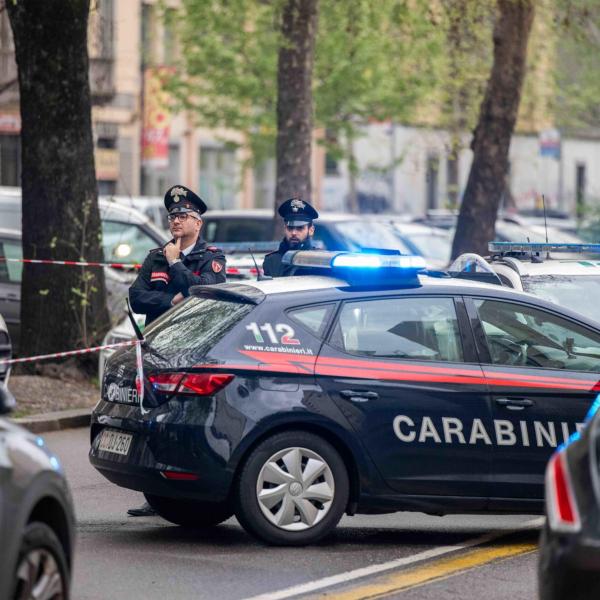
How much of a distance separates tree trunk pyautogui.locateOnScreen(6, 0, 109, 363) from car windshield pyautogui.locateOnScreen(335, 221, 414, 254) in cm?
627

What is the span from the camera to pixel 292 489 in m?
8.53

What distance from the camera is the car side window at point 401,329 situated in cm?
883

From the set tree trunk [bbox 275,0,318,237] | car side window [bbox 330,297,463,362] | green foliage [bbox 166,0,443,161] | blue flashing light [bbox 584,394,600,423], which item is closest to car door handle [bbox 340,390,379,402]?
car side window [bbox 330,297,463,362]

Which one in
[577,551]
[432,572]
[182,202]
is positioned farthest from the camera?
[182,202]

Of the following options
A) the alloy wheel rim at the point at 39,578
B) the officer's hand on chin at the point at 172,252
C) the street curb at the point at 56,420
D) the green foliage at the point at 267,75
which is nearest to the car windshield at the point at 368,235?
the street curb at the point at 56,420

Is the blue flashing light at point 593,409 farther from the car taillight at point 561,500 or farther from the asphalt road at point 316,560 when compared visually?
the car taillight at point 561,500

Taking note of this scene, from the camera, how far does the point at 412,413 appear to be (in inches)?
344

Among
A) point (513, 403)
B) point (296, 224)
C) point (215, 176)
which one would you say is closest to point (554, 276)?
point (296, 224)

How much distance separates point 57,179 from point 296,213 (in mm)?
3907

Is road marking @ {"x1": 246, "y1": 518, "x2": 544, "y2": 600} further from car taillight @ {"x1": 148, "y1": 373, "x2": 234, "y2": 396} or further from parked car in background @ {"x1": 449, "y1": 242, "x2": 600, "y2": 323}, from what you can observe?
parked car in background @ {"x1": 449, "y1": 242, "x2": 600, "y2": 323}

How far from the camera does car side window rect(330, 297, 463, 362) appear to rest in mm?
8828

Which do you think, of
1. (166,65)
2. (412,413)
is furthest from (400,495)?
(166,65)

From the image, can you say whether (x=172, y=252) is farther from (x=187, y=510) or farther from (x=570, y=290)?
(x=570, y=290)

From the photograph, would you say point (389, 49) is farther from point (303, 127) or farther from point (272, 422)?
point (272, 422)
